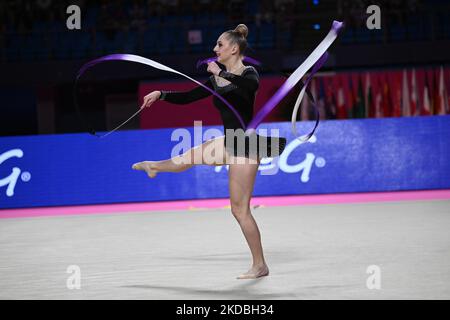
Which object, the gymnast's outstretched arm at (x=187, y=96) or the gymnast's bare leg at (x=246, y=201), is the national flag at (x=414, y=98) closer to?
the gymnast's outstretched arm at (x=187, y=96)

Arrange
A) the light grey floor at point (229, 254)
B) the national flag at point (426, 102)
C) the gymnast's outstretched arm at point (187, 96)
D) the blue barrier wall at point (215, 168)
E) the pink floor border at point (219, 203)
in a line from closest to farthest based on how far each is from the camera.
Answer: the light grey floor at point (229, 254)
the gymnast's outstretched arm at point (187, 96)
the pink floor border at point (219, 203)
the blue barrier wall at point (215, 168)
the national flag at point (426, 102)

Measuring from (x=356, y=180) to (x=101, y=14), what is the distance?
802 cm

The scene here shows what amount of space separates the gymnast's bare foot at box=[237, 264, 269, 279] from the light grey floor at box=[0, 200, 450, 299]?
0.08 m

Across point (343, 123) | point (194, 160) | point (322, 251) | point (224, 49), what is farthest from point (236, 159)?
point (343, 123)

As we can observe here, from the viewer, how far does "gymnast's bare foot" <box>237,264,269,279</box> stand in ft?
16.5

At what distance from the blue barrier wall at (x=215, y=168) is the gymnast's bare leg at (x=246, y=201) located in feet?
19.6

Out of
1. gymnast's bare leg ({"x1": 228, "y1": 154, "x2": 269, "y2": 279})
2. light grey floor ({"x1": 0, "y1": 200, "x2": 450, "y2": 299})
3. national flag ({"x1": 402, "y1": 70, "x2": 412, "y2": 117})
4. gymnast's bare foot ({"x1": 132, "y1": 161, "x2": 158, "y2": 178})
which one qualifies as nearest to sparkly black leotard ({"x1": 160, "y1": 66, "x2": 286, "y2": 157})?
gymnast's bare leg ({"x1": 228, "y1": 154, "x2": 269, "y2": 279})

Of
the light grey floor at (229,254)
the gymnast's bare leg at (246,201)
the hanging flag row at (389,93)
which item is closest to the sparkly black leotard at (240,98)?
the gymnast's bare leg at (246,201)

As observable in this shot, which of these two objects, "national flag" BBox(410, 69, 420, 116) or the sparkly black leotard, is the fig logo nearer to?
the sparkly black leotard

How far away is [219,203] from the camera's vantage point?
1080 centimetres

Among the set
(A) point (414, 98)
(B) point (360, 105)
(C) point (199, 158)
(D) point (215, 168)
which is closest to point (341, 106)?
(B) point (360, 105)

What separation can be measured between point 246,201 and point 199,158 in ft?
1.65

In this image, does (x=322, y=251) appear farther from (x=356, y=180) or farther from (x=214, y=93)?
(x=356, y=180)

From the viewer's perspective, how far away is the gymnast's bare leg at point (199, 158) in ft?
16.9
